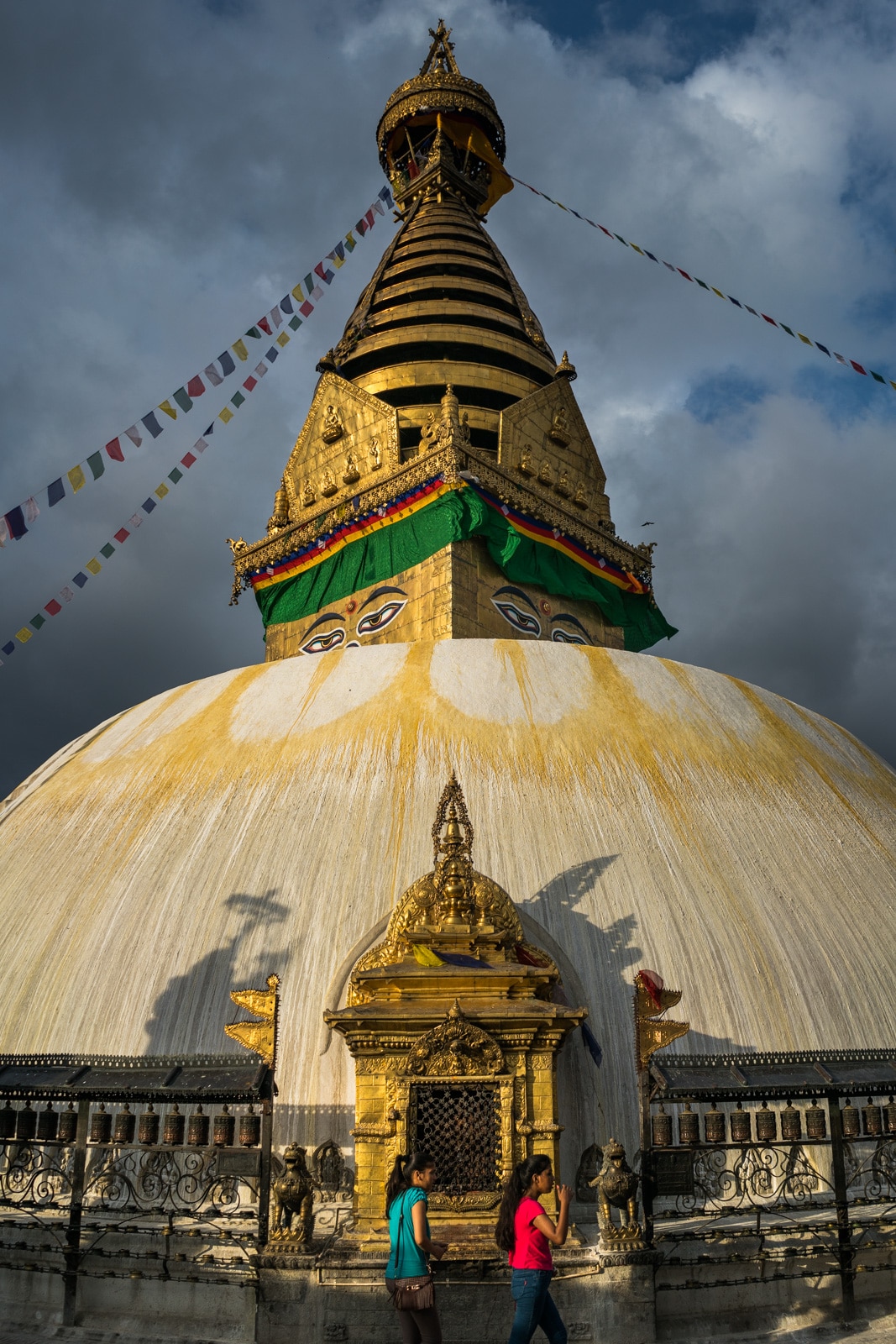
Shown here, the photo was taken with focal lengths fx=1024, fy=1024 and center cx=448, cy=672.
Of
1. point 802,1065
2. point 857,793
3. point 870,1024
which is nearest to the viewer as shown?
point 802,1065

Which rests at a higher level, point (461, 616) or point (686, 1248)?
point (461, 616)

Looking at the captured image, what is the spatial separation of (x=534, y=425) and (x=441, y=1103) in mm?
14330

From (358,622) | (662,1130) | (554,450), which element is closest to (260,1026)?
(662,1130)

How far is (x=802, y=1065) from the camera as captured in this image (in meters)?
6.78

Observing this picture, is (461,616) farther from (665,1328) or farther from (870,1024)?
(665,1328)

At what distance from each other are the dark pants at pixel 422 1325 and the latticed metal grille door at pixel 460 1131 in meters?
1.67

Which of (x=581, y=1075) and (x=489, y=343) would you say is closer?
(x=581, y=1075)

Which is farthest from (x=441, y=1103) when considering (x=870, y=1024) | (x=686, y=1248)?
(x=870, y=1024)

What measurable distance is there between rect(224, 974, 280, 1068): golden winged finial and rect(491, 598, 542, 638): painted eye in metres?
11.0

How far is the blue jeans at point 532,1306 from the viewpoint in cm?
446

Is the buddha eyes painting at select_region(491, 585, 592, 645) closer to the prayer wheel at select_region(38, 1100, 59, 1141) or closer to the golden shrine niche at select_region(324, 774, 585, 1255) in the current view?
the golden shrine niche at select_region(324, 774, 585, 1255)

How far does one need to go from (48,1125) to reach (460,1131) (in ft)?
8.87

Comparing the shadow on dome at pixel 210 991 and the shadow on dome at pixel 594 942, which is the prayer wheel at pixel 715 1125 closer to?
the shadow on dome at pixel 594 942

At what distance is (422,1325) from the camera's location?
444cm
